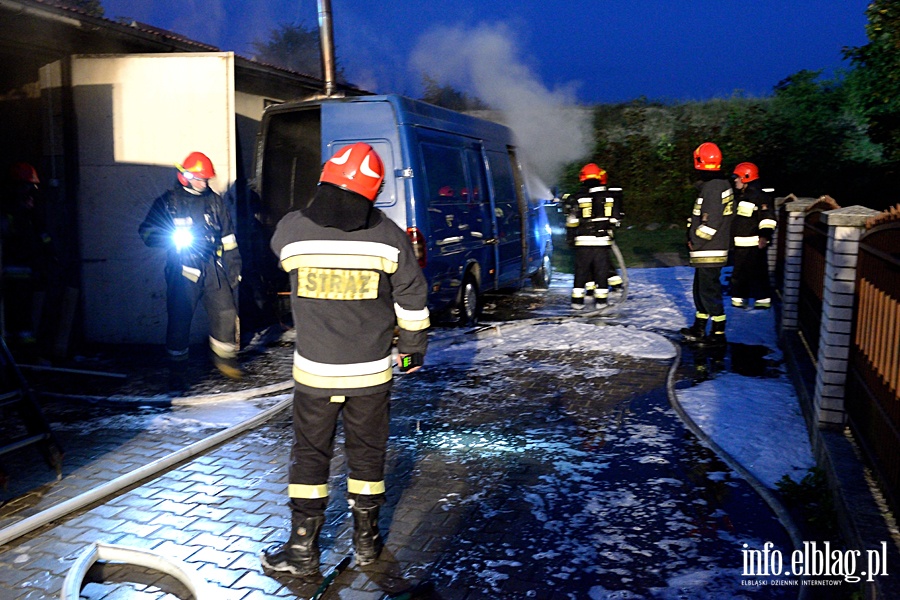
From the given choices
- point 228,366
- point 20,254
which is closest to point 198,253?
point 228,366

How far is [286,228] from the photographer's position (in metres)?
3.62

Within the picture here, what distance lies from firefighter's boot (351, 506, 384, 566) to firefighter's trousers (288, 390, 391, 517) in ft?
0.11

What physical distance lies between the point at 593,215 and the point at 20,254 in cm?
677

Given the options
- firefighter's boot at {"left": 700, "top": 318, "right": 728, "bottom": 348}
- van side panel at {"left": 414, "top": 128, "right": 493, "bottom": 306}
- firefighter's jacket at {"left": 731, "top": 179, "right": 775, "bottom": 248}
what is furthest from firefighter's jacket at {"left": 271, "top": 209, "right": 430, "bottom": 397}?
firefighter's jacket at {"left": 731, "top": 179, "right": 775, "bottom": 248}

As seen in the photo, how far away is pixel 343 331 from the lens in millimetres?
3549

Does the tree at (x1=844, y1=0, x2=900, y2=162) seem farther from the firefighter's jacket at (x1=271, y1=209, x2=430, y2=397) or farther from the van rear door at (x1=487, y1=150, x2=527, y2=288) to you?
the firefighter's jacket at (x1=271, y1=209, x2=430, y2=397)

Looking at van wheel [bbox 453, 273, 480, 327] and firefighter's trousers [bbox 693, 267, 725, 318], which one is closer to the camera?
firefighter's trousers [bbox 693, 267, 725, 318]

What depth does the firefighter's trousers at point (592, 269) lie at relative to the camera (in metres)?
10.6

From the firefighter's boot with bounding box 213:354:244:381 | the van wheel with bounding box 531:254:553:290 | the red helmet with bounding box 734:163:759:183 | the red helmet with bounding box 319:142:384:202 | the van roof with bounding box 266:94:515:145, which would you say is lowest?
the firefighter's boot with bounding box 213:354:244:381

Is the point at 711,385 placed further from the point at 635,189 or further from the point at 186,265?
the point at 635,189

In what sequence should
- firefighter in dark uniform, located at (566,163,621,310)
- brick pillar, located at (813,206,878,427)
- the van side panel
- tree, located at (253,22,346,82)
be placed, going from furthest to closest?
tree, located at (253,22,346,82) → firefighter in dark uniform, located at (566,163,621,310) → the van side panel → brick pillar, located at (813,206,878,427)

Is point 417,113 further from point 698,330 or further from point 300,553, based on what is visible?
point 300,553

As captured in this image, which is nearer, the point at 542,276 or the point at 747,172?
the point at 747,172

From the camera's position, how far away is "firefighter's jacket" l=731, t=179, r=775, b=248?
10.6 m
